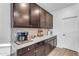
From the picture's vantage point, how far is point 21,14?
1.47 metres

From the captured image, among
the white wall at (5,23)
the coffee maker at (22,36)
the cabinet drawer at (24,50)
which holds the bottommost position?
the cabinet drawer at (24,50)

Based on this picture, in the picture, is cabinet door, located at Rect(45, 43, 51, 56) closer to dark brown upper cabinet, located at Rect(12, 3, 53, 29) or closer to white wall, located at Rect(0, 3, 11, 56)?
dark brown upper cabinet, located at Rect(12, 3, 53, 29)

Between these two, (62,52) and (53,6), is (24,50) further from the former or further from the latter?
(53,6)

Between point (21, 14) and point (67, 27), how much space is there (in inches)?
28.1

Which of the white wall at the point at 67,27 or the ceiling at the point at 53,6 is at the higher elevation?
the ceiling at the point at 53,6

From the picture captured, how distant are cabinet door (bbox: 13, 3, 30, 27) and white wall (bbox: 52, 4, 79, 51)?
424 millimetres

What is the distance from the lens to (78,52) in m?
1.44

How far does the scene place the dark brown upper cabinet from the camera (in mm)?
1431

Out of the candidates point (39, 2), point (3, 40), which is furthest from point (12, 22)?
point (39, 2)

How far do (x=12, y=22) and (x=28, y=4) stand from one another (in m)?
0.36

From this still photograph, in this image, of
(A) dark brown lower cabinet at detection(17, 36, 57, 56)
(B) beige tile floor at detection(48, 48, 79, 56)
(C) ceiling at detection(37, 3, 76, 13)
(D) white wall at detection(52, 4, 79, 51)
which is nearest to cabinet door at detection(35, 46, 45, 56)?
(A) dark brown lower cabinet at detection(17, 36, 57, 56)

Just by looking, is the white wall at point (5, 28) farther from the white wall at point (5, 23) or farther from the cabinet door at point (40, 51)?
the cabinet door at point (40, 51)

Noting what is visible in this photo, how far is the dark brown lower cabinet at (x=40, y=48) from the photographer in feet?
4.65

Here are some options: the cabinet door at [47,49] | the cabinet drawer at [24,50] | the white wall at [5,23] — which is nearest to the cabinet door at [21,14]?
the white wall at [5,23]
